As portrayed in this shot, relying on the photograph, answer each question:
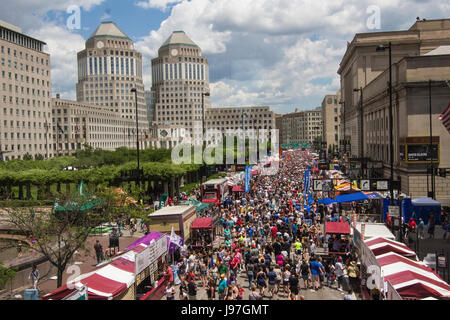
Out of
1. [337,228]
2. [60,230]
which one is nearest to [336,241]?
[337,228]

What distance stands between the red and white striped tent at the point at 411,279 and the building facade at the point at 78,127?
401ft

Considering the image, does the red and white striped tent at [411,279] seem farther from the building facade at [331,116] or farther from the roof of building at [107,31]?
the roof of building at [107,31]

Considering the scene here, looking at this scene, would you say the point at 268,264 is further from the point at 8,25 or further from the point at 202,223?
the point at 8,25

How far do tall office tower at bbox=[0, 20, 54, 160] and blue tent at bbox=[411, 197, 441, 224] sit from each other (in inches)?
3496

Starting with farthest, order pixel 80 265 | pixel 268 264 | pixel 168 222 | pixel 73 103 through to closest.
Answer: pixel 73 103 < pixel 80 265 < pixel 168 222 < pixel 268 264

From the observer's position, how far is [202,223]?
24594mm

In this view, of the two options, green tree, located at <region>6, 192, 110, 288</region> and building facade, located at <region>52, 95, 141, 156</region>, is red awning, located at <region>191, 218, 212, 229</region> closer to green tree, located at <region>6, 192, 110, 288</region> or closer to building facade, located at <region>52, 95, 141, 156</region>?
green tree, located at <region>6, 192, 110, 288</region>

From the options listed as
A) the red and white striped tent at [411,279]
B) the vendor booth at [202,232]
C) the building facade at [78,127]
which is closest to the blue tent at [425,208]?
the vendor booth at [202,232]

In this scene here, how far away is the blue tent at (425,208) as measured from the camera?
27.0m

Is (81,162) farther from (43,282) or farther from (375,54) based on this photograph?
(43,282)

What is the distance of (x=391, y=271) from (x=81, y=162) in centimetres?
7864

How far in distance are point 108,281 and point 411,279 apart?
8.94 meters

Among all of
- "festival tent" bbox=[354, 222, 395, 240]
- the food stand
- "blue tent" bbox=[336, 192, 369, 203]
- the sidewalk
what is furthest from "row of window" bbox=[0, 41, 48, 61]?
"festival tent" bbox=[354, 222, 395, 240]
